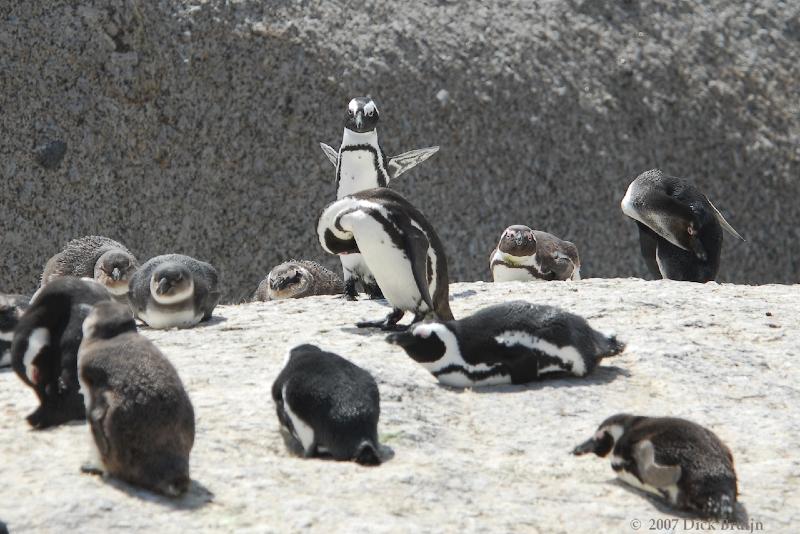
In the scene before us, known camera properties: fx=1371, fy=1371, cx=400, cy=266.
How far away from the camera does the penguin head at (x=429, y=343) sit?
5.37m

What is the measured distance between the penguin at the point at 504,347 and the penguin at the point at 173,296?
5.39 feet

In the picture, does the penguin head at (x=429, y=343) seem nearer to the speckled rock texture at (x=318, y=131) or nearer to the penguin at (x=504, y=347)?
the penguin at (x=504, y=347)

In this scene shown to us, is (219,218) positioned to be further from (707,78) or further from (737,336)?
(737,336)

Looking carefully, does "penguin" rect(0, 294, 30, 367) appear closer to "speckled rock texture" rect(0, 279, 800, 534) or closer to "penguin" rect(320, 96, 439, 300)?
"speckled rock texture" rect(0, 279, 800, 534)

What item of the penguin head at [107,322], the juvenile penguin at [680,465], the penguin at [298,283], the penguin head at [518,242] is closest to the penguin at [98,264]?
the penguin at [298,283]

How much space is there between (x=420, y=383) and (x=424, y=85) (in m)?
6.17

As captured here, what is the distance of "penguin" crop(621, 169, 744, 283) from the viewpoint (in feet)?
28.1

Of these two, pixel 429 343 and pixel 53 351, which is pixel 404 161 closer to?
pixel 429 343

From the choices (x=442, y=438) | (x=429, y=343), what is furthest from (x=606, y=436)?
(x=429, y=343)

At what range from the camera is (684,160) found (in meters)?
11.7

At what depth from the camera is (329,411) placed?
434 cm

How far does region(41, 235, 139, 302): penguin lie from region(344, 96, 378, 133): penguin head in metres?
1.55

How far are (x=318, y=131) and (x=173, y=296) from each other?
4403mm

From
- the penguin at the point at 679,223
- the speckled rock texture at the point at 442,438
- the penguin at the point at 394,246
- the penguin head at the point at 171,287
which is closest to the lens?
the speckled rock texture at the point at 442,438
